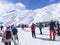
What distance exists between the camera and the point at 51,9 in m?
182

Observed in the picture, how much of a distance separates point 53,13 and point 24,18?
23047 millimetres

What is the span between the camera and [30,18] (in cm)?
17562

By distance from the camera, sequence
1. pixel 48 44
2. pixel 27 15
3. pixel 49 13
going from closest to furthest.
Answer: pixel 48 44, pixel 49 13, pixel 27 15

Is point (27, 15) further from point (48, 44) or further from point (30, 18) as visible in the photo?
→ point (48, 44)

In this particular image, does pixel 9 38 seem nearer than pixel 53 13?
Yes

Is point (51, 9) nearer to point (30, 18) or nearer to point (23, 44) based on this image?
point (30, 18)

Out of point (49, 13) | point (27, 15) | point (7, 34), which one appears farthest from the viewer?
point (27, 15)

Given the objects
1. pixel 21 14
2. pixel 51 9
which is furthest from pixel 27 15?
pixel 51 9

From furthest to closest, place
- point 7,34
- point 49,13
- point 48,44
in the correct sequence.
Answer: point 49,13, point 48,44, point 7,34

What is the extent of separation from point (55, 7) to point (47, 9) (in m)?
7.76

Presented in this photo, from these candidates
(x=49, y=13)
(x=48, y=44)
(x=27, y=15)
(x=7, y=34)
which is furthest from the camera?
(x=27, y=15)

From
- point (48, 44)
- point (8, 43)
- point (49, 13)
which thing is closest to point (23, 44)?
point (48, 44)

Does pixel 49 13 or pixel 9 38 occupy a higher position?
pixel 49 13

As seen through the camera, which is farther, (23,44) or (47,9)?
(47,9)
